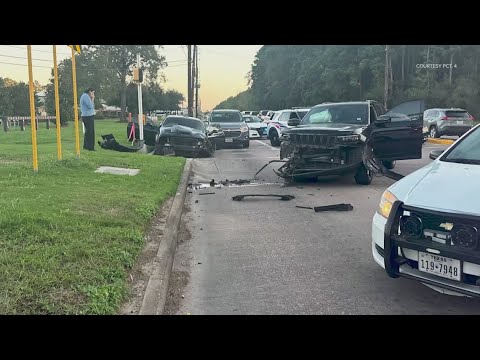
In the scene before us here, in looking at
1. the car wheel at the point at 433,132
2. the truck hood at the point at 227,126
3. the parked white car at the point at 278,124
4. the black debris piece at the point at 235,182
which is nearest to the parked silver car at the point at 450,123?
the car wheel at the point at 433,132

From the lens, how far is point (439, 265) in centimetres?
379

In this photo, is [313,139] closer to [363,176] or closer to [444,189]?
[363,176]

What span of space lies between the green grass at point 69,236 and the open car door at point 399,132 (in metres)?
4.37

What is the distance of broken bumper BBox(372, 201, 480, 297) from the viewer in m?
3.62

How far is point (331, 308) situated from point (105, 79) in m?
61.6

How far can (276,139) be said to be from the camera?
23.4m

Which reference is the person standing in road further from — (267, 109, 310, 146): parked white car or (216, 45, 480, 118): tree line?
(216, 45, 480, 118): tree line

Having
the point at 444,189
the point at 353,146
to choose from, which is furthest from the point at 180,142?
the point at 444,189

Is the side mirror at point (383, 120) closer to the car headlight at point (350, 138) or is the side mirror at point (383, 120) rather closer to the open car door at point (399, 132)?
the open car door at point (399, 132)

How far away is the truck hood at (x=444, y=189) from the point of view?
3766 mm

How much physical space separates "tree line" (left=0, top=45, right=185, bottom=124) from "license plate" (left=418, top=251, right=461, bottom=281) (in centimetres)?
4038

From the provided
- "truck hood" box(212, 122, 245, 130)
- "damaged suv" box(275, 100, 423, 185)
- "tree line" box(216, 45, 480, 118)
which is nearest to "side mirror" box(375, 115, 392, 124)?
"damaged suv" box(275, 100, 423, 185)
